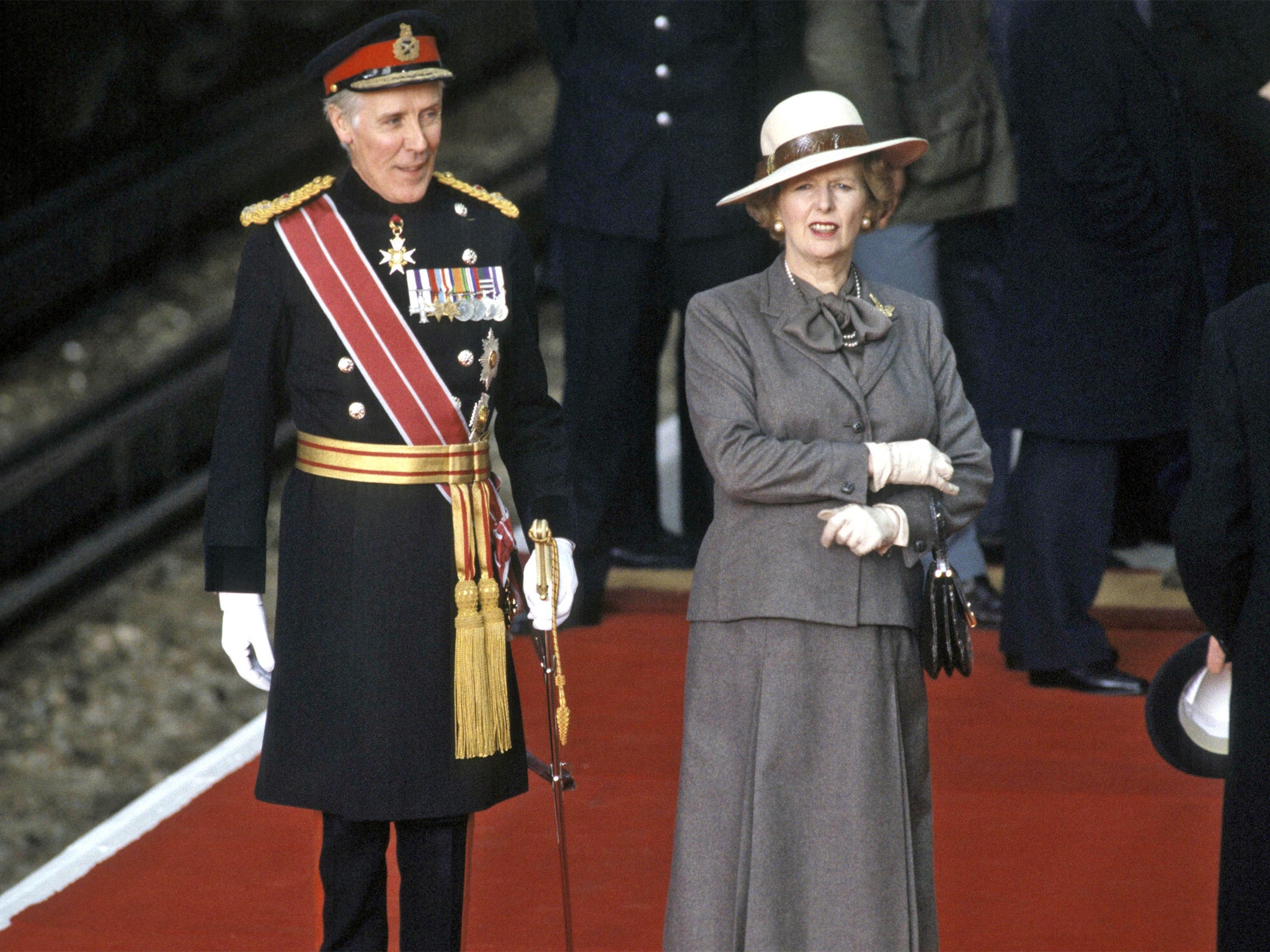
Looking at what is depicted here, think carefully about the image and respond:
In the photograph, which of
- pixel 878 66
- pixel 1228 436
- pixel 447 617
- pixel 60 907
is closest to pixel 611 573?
pixel 878 66

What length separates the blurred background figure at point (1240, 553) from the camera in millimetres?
2352

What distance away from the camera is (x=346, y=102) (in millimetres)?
2641

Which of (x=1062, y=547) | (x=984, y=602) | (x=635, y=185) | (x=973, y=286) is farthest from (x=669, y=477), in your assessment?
(x=1062, y=547)

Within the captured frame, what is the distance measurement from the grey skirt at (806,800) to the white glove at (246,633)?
22.8 inches

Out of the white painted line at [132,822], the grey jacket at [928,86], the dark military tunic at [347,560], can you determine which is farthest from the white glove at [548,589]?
the grey jacket at [928,86]

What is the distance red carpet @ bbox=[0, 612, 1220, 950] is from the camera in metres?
3.27

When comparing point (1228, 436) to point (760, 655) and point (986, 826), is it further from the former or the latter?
point (986, 826)

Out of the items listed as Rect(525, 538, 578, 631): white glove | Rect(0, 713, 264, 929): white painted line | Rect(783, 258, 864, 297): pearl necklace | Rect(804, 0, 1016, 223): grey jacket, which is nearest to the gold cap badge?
Rect(783, 258, 864, 297): pearl necklace

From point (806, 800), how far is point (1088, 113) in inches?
76.2

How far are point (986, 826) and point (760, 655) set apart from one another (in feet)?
3.77

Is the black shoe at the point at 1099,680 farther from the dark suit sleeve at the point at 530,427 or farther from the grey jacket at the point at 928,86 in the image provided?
the dark suit sleeve at the point at 530,427

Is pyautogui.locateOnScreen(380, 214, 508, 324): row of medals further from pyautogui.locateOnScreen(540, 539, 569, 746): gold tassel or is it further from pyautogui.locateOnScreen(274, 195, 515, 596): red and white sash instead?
pyautogui.locateOnScreen(540, 539, 569, 746): gold tassel

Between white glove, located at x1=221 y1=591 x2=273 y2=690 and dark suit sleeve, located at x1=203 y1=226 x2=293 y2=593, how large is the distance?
0.05 ft

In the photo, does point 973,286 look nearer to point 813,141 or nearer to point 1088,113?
point 1088,113
